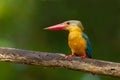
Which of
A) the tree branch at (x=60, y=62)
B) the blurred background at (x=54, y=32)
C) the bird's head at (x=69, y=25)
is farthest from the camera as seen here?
the blurred background at (x=54, y=32)

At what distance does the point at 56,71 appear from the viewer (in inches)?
447

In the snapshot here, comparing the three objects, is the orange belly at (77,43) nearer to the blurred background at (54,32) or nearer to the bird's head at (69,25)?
the bird's head at (69,25)

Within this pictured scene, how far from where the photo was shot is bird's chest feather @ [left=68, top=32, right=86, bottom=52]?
23.6ft

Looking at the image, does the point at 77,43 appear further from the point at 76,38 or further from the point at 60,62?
the point at 60,62

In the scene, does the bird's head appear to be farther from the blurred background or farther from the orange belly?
the blurred background

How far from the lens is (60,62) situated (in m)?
6.72

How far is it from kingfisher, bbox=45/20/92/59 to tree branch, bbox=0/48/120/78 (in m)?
0.37

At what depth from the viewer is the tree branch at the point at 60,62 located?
6641 millimetres

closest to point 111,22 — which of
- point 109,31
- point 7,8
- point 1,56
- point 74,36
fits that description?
point 109,31

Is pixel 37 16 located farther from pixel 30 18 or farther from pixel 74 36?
pixel 74 36

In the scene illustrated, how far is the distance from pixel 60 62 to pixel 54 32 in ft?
14.5

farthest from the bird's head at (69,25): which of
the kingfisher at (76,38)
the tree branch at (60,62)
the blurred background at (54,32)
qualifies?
the blurred background at (54,32)

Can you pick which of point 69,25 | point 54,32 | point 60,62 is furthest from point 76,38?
point 54,32

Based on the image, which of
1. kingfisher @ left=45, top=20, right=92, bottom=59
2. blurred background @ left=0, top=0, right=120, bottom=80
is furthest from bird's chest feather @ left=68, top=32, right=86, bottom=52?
blurred background @ left=0, top=0, right=120, bottom=80
